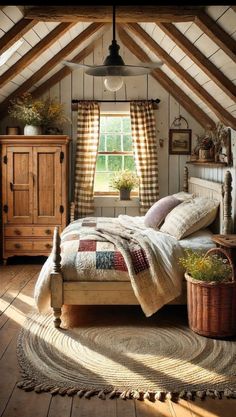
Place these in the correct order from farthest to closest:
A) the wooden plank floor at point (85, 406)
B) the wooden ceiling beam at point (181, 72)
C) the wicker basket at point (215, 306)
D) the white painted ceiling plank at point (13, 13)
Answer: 1. the wooden ceiling beam at point (181, 72)
2. the white painted ceiling plank at point (13, 13)
3. the wicker basket at point (215, 306)
4. the wooden plank floor at point (85, 406)

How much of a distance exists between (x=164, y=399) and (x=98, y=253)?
1.48 m

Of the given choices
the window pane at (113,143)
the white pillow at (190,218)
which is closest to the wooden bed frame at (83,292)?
the white pillow at (190,218)

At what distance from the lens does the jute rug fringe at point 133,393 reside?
2682 millimetres

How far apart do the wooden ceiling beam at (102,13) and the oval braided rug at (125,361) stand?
262 cm

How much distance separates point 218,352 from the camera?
10.9ft

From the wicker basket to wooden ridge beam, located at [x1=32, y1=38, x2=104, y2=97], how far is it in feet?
12.8

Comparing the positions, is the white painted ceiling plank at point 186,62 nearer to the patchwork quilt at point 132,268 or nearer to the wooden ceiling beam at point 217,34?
the wooden ceiling beam at point 217,34

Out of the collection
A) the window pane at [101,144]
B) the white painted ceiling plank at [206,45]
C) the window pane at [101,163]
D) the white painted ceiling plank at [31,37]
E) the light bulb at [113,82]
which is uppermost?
the white painted ceiling plank at [31,37]

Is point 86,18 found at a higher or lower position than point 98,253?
higher

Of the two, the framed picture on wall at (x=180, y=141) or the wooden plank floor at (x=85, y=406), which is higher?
the framed picture on wall at (x=180, y=141)

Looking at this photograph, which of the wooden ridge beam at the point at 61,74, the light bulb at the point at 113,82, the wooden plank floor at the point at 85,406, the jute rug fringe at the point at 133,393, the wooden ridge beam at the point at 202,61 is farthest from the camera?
the wooden ridge beam at the point at 61,74

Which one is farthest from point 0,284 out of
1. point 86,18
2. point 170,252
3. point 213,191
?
point 86,18

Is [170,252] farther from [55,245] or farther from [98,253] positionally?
[55,245]

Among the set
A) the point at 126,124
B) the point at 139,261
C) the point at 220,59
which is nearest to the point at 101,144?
the point at 126,124
